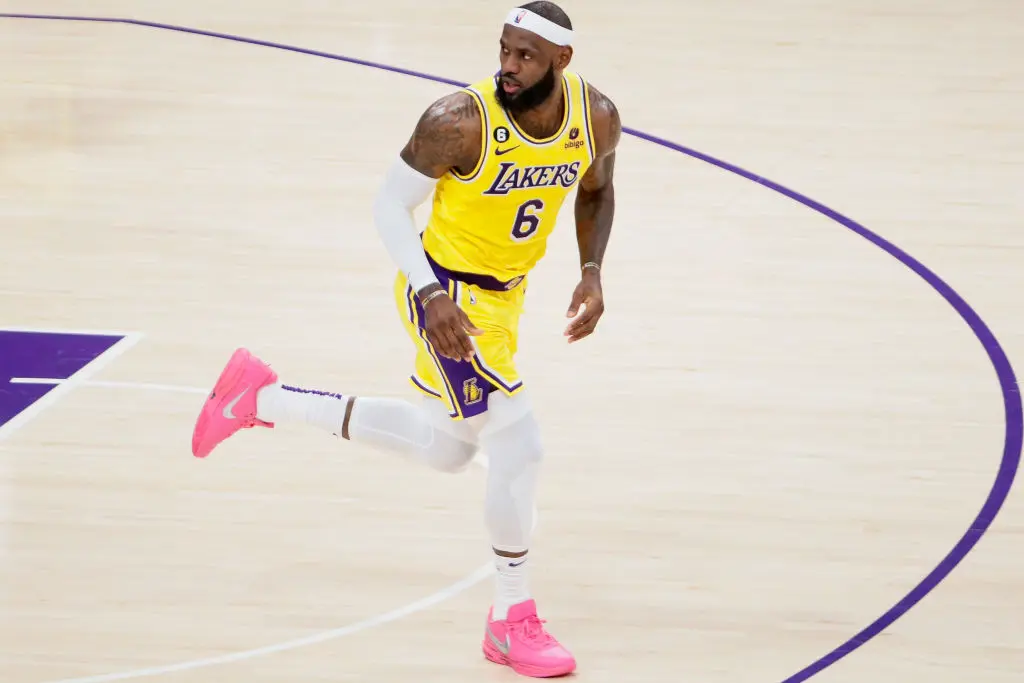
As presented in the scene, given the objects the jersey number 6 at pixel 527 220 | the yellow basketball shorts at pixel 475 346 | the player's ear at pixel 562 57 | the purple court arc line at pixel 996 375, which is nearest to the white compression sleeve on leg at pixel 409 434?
the yellow basketball shorts at pixel 475 346

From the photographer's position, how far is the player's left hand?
472 cm

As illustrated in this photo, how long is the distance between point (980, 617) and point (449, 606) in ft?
5.70

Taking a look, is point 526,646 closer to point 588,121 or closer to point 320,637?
point 320,637

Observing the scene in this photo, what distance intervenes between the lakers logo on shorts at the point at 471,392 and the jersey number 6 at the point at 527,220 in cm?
45

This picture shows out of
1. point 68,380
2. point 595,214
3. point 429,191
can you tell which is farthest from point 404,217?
point 68,380

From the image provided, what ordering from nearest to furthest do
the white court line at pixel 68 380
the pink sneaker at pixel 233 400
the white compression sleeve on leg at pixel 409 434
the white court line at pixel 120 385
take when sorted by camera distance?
the white compression sleeve on leg at pixel 409 434 < the pink sneaker at pixel 233 400 < the white court line at pixel 68 380 < the white court line at pixel 120 385

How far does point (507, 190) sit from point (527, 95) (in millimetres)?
284

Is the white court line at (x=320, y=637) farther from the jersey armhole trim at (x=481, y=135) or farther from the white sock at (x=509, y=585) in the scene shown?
the jersey armhole trim at (x=481, y=135)

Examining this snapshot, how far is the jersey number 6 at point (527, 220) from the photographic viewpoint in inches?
179

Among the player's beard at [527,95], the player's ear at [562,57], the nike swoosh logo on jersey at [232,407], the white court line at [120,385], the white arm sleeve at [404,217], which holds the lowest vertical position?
the white court line at [120,385]

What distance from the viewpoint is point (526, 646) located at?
465 centimetres

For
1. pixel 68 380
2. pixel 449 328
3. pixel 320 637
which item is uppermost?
pixel 449 328

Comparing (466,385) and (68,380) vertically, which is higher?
(466,385)

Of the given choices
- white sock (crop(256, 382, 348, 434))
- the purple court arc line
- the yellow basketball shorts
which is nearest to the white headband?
the yellow basketball shorts
